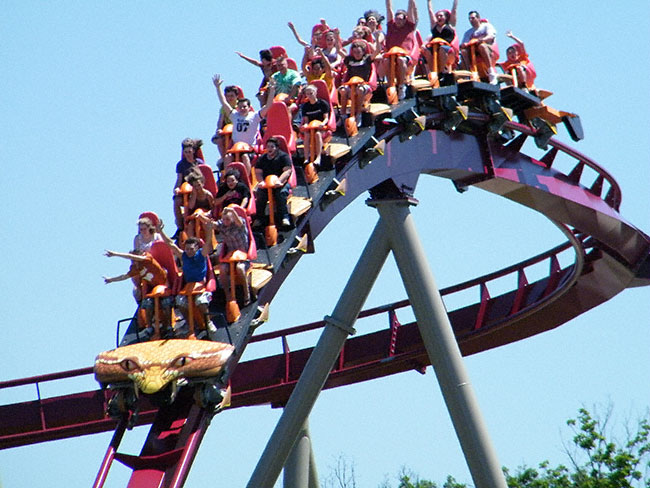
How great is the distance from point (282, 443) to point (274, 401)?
2873 mm

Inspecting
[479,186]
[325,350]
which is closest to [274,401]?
[325,350]

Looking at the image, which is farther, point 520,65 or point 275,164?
point 520,65

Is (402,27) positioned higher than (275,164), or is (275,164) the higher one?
(402,27)

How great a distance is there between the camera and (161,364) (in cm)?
864

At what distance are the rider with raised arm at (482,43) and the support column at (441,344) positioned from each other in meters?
1.52

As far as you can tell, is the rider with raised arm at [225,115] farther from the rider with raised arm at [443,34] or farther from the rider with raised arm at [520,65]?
the rider with raised arm at [520,65]

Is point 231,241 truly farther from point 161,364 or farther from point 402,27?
point 402,27

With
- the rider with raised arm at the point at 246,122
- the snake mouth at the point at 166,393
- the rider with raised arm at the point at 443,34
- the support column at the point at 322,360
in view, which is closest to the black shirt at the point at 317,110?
the rider with raised arm at the point at 246,122

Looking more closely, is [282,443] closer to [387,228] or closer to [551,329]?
[387,228]

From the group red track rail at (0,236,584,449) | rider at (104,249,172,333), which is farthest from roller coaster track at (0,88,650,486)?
rider at (104,249,172,333)

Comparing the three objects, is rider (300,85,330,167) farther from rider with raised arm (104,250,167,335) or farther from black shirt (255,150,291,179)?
rider with raised arm (104,250,167,335)

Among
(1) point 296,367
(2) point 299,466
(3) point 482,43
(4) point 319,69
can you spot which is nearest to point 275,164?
(4) point 319,69

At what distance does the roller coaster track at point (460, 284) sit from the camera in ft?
39.4

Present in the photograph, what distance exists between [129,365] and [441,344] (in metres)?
4.54
